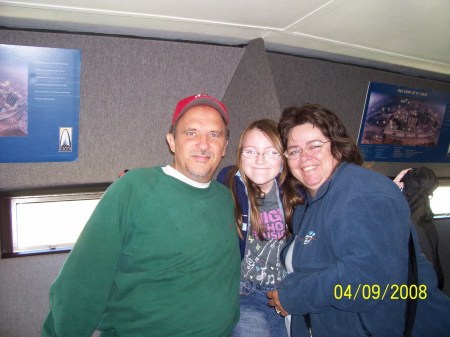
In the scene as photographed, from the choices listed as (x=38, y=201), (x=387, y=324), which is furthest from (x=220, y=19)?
(x=387, y=324)

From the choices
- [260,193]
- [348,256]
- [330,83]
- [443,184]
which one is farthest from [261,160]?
[443,184]

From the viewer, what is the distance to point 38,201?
1238 millimetres

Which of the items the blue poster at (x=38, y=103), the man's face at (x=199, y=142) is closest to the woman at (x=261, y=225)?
the man's face at (x=199, y=142)

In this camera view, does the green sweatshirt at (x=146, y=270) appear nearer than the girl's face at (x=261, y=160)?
Yes

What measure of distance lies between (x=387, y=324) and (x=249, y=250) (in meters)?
0.63

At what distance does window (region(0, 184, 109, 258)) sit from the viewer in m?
1.21

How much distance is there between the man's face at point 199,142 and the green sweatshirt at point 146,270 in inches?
3.3

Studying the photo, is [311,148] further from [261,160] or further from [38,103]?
[38,103]

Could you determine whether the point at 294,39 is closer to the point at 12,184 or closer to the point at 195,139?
the point at 195,139

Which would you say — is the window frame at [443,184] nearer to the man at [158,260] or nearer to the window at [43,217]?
the man at [158,260]

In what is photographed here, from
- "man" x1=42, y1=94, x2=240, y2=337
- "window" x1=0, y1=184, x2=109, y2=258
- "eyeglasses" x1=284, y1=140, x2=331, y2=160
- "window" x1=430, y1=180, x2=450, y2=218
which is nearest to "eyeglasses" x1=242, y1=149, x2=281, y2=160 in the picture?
"eyeglasses" x1=284, y1=140, x2=331, y2=160

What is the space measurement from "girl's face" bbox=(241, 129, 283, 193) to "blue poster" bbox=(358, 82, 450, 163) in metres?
1.03

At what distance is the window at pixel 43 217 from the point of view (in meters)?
1.21

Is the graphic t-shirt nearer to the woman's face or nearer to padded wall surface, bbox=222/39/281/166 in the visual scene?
the woman's face
